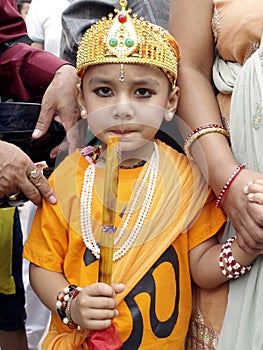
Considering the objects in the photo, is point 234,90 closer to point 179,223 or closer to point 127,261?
point 179,223

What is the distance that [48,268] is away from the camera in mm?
1754

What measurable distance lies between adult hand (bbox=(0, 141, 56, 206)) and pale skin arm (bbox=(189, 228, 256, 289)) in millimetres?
412

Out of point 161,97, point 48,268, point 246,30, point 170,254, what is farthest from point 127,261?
point 246,30

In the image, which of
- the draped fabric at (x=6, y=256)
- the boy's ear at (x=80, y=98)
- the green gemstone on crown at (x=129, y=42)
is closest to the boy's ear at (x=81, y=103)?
the boy's ear at (x=80, y=98)

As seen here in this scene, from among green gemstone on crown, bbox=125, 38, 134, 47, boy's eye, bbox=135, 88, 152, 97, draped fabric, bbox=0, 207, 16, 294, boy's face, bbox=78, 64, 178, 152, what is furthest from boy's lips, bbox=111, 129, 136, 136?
draped fabric, bbox=0, 207, 16, 294

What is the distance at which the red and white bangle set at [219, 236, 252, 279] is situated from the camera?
5.33 ft

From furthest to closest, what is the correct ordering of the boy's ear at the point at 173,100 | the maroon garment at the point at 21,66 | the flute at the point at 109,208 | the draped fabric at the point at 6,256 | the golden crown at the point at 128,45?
the draped fabric at the point at 6,256 < the maroon garment at the point at 21,66 < the boy's ear at the point at 173,100 < the golden crown at the point at 128,45 < the flute at the point at 109,208

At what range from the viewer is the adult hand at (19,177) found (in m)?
1.73

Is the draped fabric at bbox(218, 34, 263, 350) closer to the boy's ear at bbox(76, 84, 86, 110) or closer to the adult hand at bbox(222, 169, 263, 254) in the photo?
the adult hand at bbox(222, 169, 263, 254)

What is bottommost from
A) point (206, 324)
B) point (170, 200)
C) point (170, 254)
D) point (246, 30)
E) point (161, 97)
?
point (206, 324)

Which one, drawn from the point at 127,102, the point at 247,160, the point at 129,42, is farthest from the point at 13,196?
the point at 247,160

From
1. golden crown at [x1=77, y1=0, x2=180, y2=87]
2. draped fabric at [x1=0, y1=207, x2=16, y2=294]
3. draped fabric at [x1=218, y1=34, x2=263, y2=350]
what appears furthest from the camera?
draped fabric at [x1=0, y1=207, x2=16, y2=294]

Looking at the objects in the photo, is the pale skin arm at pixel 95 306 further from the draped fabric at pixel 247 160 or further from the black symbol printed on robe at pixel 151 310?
the draped fabric at pixel 247 160

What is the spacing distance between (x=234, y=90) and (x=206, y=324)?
24.3 inches
